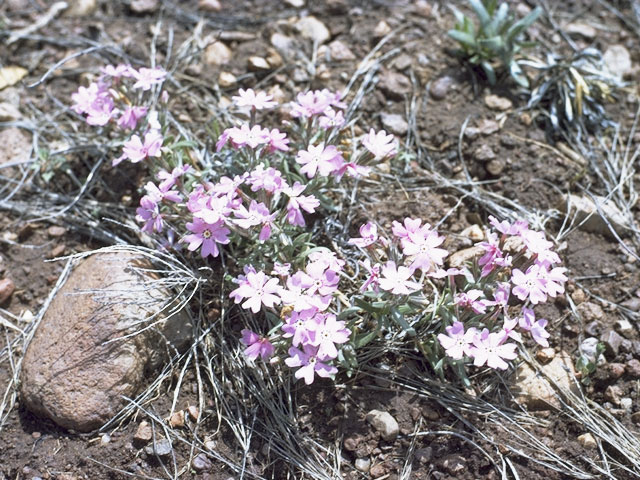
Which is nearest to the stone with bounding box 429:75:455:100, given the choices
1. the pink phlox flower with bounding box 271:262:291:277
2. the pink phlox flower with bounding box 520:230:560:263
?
the pink phlox flower with bounding box 520:230:560:263

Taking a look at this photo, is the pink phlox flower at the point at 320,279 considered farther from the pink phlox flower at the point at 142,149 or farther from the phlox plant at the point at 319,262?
the pink phlox flower at the point at 142,149

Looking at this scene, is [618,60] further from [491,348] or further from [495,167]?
[491,348]

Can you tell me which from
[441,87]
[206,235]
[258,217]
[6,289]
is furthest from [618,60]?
[6,289]

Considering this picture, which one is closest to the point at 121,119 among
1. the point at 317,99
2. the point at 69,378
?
the point at 317,99

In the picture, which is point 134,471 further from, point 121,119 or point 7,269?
point 121,119

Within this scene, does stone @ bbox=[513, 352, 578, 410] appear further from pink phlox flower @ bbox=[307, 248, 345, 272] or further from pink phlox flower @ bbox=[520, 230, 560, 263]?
pink phlox flower @ bbox=[307, 248, 345, 272]
